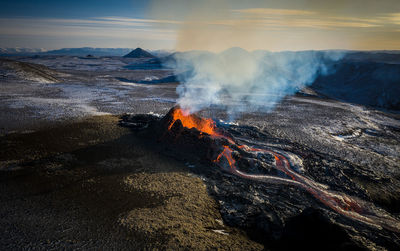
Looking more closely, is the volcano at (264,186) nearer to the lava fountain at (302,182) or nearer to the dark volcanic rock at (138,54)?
the lava fountain at (302,182)

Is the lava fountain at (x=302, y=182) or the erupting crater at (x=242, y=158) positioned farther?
the erupting crater at (x=242, y=158)

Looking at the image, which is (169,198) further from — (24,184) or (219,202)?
(24,184)

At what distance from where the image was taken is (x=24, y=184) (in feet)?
42.0

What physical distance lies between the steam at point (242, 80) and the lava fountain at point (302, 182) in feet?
37.6

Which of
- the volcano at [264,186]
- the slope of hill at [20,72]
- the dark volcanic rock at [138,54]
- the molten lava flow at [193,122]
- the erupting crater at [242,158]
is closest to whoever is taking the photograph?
the volcano at [264,186]

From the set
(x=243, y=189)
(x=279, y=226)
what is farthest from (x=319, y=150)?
(x=279, y=226)

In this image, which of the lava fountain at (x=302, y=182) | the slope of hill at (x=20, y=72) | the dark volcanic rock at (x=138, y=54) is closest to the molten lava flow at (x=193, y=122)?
the lava fountain at (x=302, y=182)

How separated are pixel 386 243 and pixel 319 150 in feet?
41.2

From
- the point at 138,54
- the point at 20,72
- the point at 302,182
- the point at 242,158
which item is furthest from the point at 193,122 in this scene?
the point at 138,54

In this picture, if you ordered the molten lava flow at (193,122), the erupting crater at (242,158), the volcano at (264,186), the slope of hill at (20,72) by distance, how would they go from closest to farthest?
1. the volcano at (264,186)
2. the erupting crater at (242,158)
3. the molten lava flow at (193,122)
4. the slope of hill at (20,72)

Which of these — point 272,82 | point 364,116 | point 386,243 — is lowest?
→ point 386,243

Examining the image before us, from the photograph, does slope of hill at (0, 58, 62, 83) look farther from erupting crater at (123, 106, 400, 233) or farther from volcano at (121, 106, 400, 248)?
erupting crater at (123, 106, 400, 233)

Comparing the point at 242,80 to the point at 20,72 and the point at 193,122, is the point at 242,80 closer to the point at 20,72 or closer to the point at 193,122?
the point at 193,122

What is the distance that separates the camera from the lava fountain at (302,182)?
12727mm
